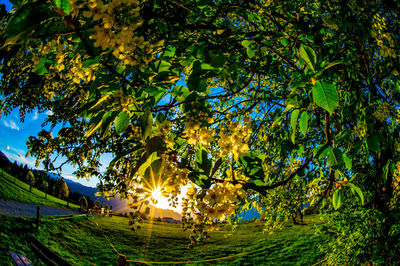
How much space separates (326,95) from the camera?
67 cm

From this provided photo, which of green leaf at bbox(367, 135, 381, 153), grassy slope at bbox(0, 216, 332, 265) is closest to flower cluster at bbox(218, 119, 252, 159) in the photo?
green leaf at bbox(367, 135, 381, 153)

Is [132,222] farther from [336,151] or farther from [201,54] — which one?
[336,151]

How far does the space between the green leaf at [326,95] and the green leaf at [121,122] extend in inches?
25.8

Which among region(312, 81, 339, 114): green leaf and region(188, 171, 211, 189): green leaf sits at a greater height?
region(312, 81, 339, 114): green leaf

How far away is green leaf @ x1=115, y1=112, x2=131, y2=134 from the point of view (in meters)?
0.74

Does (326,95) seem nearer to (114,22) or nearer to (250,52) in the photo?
(250,52)

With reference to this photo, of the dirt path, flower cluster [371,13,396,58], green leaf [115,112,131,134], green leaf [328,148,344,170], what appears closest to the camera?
green leaf [115,112,131,134]

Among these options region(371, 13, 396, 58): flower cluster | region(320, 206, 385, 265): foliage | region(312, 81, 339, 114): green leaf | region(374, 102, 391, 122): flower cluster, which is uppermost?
region(371, 13, 396, 58): flower cluster

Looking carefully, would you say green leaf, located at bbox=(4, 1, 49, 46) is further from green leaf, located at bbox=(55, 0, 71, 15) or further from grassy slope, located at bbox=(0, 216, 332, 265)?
grassy slope, located at bbox=(0, 216, 332, 265)

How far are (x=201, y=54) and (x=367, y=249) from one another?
4398 millimetres

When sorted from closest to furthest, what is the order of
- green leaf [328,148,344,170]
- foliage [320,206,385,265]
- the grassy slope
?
green leaf [328,148,344,170]
foliage [320,206,385,265]
the grassy slope

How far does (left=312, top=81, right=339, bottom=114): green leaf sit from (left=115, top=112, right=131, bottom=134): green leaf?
65 centimetres

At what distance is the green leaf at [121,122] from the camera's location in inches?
29.2

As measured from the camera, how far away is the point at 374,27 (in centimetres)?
119
